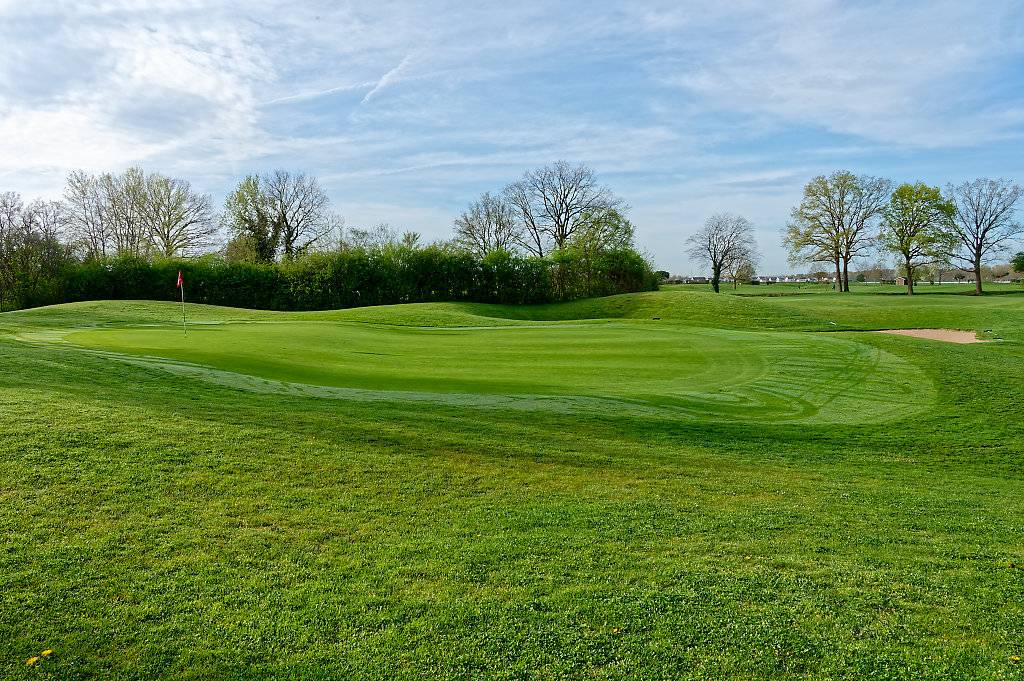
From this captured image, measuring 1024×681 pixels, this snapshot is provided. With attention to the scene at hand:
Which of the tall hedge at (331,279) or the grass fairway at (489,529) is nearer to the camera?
the grass fairway at (489,529)

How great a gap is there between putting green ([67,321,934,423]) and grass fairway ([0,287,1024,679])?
17 centimetres

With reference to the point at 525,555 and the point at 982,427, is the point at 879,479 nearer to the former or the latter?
the point at 982,427

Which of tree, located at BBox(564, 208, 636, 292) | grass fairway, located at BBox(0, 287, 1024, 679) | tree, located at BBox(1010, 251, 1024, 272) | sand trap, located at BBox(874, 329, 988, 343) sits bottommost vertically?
sand trap, located at BBox(874, 329, 988, 343)

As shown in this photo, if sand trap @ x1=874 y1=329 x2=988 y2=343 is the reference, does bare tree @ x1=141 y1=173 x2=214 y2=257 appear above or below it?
above

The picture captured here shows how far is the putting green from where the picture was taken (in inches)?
440

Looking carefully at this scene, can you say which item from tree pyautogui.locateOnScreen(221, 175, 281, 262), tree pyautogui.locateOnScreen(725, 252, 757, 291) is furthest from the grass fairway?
tree pyautogui.locateOnScreen(725, 252, 757, 291)

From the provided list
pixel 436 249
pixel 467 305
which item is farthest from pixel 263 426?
pixel 436 249

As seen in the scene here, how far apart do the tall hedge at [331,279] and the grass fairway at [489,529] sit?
3243cm

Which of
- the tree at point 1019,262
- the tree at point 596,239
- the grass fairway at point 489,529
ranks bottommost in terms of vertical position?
the grass fairway at point 489,529

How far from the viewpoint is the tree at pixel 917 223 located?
199ft

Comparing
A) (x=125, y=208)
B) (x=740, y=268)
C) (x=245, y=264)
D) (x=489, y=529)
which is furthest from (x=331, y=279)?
(x=740, y=268)

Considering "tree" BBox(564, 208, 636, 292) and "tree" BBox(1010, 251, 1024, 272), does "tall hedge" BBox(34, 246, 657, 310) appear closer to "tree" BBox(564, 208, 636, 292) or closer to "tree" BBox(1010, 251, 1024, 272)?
"tree" BBox(564, 208, 636, 292)

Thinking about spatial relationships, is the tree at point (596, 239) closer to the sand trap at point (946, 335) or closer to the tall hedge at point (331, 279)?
the tall hedge at point (331, 279)

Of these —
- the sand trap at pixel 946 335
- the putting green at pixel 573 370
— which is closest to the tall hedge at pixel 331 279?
the sand trap at pixel 946 335
